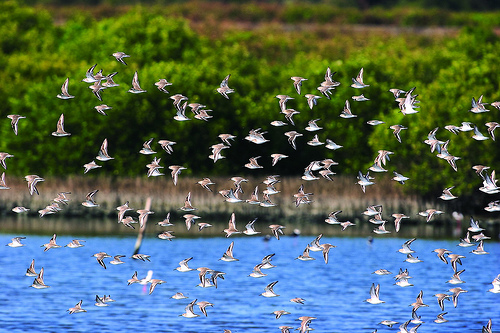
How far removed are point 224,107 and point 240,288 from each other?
35.2m

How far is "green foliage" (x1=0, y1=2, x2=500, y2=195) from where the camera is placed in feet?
234

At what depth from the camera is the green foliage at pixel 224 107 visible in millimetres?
71375

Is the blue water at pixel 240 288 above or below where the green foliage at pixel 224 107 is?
above

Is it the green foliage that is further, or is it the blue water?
the green foliage

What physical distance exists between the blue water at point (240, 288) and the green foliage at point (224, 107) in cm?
1143

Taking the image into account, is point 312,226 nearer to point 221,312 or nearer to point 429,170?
point 429,170

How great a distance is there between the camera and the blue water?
38.5m

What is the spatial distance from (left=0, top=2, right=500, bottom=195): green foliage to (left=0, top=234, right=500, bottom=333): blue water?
1143cm

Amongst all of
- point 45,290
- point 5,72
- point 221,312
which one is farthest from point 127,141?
point 221,312

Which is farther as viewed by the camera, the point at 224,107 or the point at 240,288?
the point at 224,107

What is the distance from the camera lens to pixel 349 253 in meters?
57.6

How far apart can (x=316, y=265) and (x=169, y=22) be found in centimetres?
4443

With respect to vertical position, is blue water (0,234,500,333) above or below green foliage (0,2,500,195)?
above

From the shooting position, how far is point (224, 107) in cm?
8069
